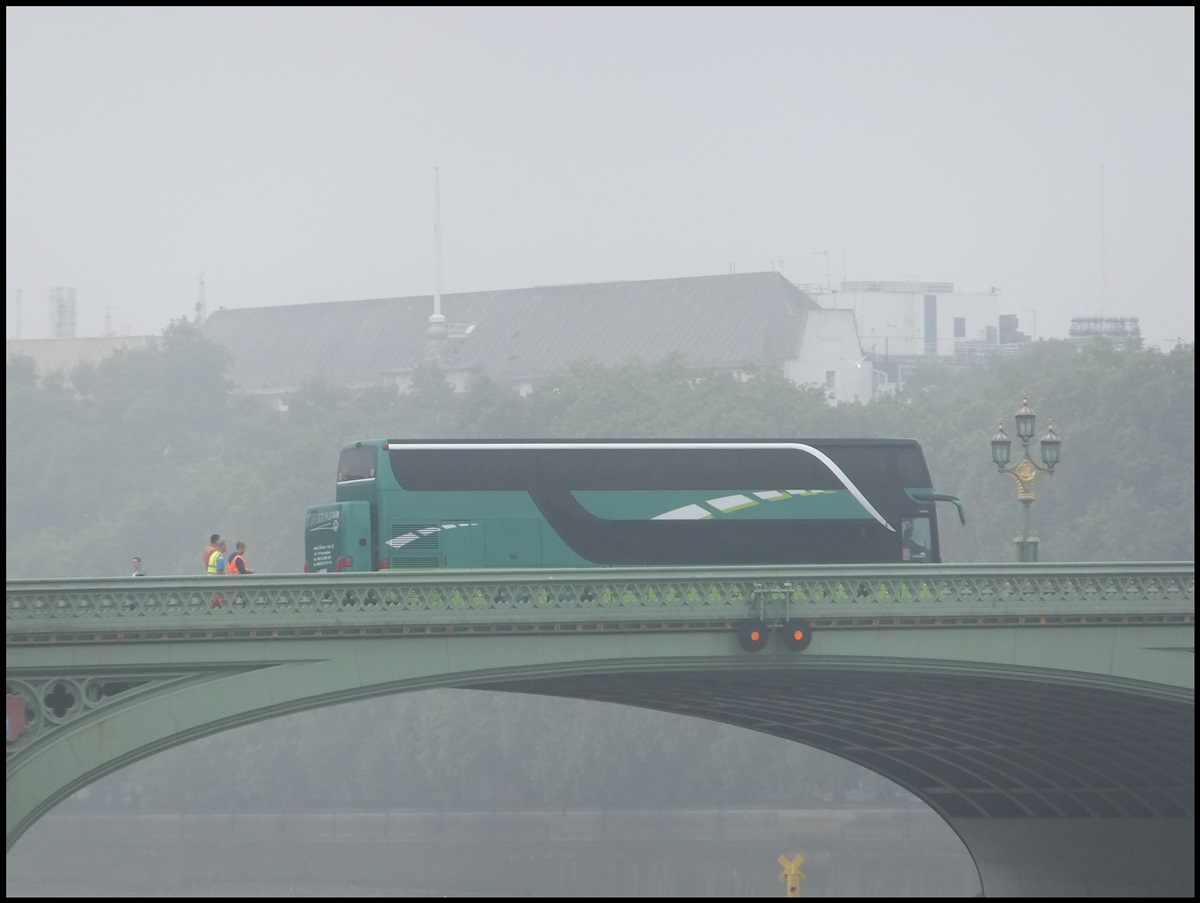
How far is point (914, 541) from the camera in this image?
39531mm

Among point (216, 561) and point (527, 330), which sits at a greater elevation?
point (527, 330)

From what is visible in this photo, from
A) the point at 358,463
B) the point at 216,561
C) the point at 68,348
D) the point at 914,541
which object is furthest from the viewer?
the point at 68,348

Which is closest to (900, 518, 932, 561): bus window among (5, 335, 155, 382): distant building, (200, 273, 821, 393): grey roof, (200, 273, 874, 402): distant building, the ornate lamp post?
the ornate lamp post

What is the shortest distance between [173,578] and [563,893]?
38.5 meters

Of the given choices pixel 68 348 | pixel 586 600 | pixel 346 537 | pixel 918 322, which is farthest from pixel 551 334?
pixel 586 600

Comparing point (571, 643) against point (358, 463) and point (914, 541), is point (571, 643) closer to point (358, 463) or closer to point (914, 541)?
point (358, 463)

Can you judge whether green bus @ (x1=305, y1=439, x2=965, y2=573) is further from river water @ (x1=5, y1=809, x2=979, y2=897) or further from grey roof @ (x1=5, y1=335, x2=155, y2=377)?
grey roof @ (x1=5, y1=335, x2=155, y2=377)

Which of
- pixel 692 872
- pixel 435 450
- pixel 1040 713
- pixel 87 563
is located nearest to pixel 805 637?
pixel 1040 713

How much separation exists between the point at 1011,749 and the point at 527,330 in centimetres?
11044

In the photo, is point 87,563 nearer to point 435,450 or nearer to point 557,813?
point 557,813

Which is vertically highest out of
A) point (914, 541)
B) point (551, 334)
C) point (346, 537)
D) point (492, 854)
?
point (551, 334)

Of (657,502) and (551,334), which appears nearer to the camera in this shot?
(657,502)

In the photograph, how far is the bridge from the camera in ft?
93.8

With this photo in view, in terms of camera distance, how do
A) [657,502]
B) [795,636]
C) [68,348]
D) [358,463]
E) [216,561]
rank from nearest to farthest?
[795,636], [216,561], [657,502], [358,463], [68,348]
